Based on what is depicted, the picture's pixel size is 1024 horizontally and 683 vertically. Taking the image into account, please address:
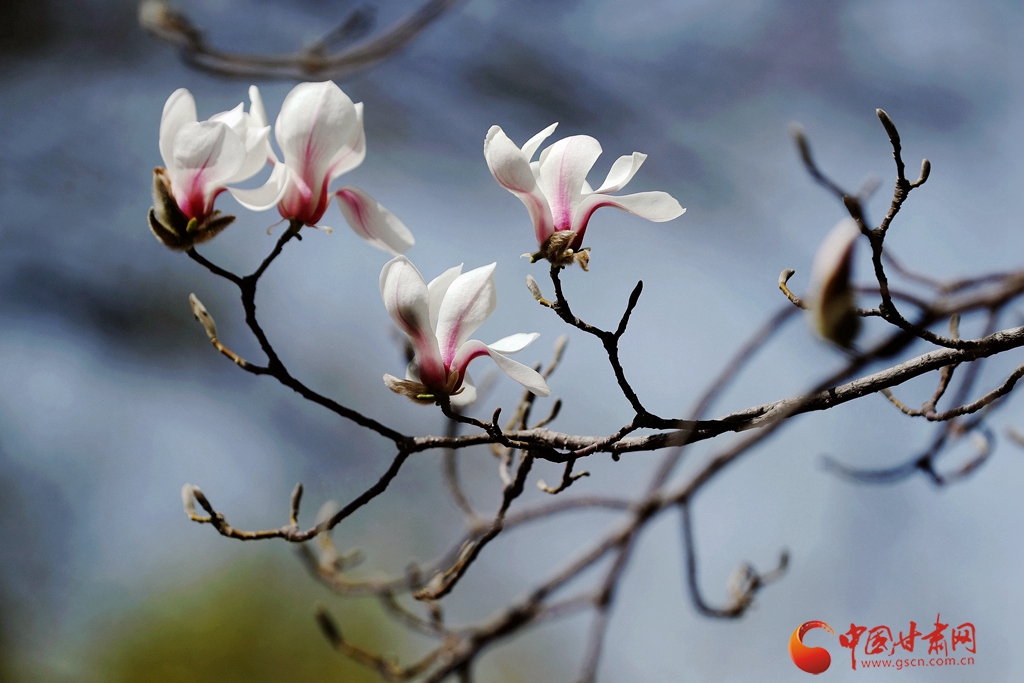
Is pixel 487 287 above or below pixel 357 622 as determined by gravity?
above

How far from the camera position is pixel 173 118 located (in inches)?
19.0

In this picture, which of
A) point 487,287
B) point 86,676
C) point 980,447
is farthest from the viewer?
point 86,676

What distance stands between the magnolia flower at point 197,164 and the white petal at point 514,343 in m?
0.22

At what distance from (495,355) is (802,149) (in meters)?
0.20

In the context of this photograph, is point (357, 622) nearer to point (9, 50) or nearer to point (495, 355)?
point (9, 50)

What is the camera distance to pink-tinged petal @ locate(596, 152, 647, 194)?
440 millimetres

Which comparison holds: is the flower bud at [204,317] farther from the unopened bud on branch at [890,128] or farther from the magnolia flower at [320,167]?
the unopened bud on branch at [890,128]

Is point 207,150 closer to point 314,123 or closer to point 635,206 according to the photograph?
point 314,123

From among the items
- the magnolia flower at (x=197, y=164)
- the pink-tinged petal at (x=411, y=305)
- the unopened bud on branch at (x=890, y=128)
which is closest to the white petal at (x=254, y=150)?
the magnolia flower at (x=197, y=164)

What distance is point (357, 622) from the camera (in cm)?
424

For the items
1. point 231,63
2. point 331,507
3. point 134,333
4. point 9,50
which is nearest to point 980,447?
point 331,507

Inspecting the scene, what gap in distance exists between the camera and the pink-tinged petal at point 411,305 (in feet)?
1.36

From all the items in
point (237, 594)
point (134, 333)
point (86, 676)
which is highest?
point (134, 333)

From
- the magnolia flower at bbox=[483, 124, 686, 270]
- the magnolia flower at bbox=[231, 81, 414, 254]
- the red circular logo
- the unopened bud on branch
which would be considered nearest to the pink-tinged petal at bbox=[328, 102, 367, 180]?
the magnolia flower at bbox=[231, 81, 414, 254]
